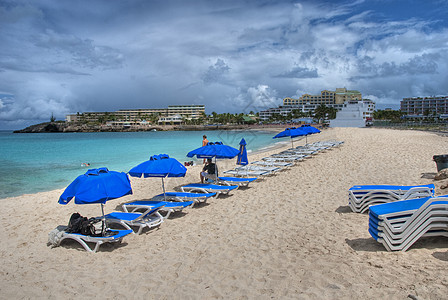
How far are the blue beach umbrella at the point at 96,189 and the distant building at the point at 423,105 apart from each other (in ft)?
476

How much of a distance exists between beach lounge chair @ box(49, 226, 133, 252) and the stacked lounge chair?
4687 millimetres

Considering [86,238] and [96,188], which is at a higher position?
[96,188]

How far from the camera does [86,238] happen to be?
5.74m

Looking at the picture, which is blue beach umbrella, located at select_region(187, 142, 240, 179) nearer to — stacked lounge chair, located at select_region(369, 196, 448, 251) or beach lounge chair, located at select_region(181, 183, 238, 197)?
beach lounge chair, located at select_region(181, 183, 238, 197)

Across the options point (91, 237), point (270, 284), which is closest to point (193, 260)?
point (270, 284)

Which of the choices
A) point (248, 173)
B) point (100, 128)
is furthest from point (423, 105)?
point (248, 173)

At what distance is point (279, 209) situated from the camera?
7.50m

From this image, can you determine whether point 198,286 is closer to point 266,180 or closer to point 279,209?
point 279,209

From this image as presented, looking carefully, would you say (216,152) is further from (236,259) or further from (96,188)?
(236,259)

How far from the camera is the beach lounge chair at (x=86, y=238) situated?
5.64 m

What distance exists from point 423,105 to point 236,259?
16538 centimetres

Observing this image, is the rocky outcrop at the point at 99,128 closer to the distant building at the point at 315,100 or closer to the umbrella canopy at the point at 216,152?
the distant building at the point at 315,100

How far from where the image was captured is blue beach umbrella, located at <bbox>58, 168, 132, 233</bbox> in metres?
5.31

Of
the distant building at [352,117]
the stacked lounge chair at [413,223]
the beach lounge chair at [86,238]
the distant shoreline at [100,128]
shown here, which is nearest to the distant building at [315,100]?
the distant shoreline at [100,128]
